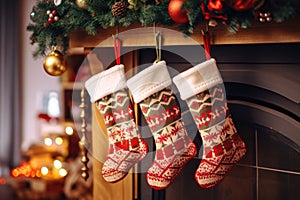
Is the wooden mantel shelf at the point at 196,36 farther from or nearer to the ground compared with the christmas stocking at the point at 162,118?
farther from the ground

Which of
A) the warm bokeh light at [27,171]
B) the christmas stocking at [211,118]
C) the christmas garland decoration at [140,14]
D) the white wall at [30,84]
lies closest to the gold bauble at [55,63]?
the christmas garland decoration at [140,14]

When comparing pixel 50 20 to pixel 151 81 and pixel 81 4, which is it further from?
pixel 151 81

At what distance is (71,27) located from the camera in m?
1.71

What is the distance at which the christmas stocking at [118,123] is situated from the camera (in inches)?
63.2

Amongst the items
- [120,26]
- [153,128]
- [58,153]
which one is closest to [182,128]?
[153,128]

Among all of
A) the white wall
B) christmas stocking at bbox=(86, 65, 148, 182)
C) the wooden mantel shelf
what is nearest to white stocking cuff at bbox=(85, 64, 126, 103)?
Answer: christmas stocking at bbox=(86, 65, 148, 182)

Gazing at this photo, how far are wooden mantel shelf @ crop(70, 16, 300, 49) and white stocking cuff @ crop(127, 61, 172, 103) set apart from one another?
3.7 inches

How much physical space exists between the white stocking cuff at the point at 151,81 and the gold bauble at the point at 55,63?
383mm

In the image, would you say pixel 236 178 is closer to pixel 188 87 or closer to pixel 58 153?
pixel 188 87

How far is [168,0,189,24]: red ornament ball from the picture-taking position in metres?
1.36

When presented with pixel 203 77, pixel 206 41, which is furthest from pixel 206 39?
pixel 203 77

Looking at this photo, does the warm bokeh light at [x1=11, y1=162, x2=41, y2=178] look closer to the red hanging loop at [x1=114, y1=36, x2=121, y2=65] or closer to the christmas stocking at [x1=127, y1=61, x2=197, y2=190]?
the red hanging loop at [x1=114, y1=36, x2=121, y2=65]

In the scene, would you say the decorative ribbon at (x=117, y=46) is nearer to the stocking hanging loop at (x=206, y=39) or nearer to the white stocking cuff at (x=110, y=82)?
the white stocking cuff at (x=110, y=82)

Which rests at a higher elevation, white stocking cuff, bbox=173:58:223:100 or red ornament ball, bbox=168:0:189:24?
red ornament ball, bbox=168:0:189:24
